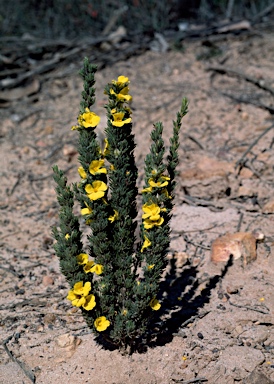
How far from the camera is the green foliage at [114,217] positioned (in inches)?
103

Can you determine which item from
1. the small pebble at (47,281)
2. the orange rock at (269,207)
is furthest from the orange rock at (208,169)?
the small pebble at (47,281)

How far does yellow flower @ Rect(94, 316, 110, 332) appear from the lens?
9.65 feet

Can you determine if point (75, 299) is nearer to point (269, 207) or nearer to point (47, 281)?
point (47, 281)

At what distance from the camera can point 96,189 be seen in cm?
267

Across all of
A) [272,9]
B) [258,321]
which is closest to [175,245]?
[258,321]

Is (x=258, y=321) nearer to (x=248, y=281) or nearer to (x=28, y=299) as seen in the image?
(x=248, y=281)

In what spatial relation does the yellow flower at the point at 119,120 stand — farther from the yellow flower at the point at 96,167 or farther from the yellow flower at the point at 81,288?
the yellow flower at the point at 81,288

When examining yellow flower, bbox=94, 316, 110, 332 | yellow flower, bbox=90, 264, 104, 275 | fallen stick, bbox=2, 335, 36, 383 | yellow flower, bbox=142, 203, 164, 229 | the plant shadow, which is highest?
yellow flower, bbox=142, 203, 164, 229

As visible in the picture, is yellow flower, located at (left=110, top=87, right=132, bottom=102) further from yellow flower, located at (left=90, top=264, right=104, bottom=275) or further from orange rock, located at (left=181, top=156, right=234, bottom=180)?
orange rock, located at (left=181, top=156, right=234, bottom=180)

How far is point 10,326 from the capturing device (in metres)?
3.52

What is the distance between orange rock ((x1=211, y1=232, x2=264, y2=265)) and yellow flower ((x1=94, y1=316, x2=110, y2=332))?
1.20 m

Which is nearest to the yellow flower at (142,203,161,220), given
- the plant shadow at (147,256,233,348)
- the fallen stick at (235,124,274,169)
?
the plant shadow at (147,256,233,348)

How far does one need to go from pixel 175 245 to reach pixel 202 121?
201 cm

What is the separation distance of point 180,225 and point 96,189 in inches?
70.9
